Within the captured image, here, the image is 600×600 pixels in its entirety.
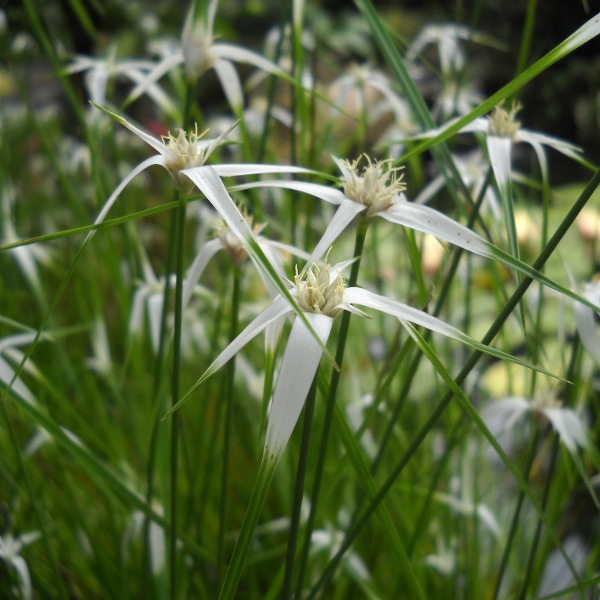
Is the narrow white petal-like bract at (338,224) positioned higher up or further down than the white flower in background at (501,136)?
further down

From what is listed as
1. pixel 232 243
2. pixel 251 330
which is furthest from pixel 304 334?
pixel 232 243

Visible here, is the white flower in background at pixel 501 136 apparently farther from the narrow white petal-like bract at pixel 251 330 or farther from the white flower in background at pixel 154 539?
the white flower in background at pixel 154 539

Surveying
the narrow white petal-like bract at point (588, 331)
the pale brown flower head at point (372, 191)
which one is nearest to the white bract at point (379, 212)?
the pale brown flower head at point (372, 191)

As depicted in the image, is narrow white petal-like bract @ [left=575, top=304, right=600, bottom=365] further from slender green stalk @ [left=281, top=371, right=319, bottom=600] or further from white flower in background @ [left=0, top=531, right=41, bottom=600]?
white flower in background @ [left=0, top=531, right=41, bottom=600]

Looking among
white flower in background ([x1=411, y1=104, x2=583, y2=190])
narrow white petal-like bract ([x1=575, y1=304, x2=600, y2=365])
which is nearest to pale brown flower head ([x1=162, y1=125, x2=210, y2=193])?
white flower in background ([x1=411, y1=104, x2=583, y2=190])

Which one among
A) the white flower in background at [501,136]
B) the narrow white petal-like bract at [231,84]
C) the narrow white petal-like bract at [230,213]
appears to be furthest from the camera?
the narrow white petal-like bract at [231,84]

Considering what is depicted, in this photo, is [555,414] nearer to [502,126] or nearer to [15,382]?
[502,126]
